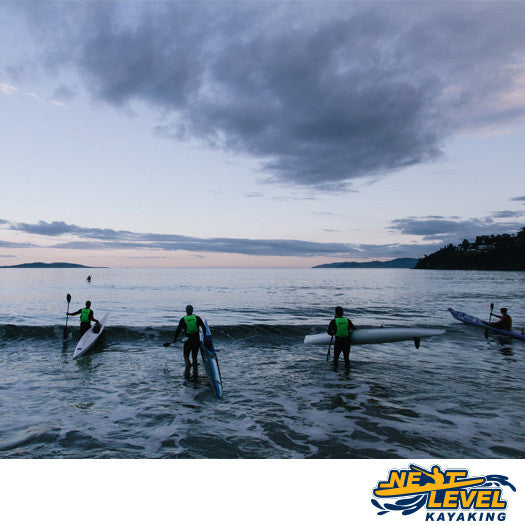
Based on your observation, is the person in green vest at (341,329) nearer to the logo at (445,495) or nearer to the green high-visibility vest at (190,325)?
the green high-visibility vest at (190,325)

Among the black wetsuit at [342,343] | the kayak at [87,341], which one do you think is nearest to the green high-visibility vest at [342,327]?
the black wetsuit at [342,343]

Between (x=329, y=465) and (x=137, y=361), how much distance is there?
36.4 feet

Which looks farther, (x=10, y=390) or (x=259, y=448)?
(x=10, y=390)

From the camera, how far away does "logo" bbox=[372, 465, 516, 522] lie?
4.70 metres

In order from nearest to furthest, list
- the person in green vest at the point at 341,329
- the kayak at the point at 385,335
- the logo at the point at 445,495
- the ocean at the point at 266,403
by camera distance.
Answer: the logo at the point at 445,495 < the ocean at the point at 266,403 < the person in green vest at the point at 341,329 < the kayak at the point at 385,335

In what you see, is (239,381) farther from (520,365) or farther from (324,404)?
(520,365)

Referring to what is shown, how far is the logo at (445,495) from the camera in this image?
4.70 m

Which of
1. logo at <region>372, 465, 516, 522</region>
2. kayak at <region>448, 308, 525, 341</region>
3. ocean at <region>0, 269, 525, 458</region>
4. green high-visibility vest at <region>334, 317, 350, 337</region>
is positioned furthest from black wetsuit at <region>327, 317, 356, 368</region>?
kayak at <region>448, 308, 525, 341</region>

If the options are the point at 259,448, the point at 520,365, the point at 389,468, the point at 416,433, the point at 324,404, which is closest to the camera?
the point at 389,468

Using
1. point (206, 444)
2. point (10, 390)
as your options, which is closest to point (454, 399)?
point (206, 444)

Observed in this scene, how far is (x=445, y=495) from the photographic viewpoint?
4.87 metres

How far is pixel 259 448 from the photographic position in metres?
6.57

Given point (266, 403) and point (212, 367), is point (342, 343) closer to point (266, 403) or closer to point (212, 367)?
point (266, 403)

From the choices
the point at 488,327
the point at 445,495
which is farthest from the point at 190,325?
the point at 488,327
